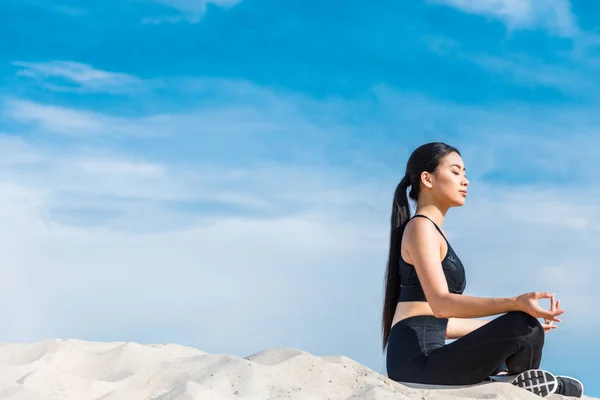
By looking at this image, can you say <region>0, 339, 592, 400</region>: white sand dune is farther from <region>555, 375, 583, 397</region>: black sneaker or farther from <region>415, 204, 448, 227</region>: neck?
<region>415, 204, 448, 227</region>: neck

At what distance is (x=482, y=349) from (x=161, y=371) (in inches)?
68.8

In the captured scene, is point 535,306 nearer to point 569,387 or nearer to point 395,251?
point 569,387

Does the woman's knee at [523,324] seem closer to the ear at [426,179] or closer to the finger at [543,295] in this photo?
the finger at [543,295]

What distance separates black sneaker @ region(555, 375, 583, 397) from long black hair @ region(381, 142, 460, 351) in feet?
3.52

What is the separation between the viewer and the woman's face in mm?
4762

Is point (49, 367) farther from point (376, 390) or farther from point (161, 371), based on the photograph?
point (376, 390)

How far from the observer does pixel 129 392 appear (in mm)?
3717

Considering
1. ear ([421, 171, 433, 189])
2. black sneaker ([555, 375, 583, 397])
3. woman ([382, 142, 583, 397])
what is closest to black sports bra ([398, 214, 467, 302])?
woman ([382, 142, 583, 397])

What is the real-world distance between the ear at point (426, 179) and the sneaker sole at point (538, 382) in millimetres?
1233

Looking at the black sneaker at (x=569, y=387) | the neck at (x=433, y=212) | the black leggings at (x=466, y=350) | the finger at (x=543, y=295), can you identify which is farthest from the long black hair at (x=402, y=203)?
the black sneaker at (x=569, y=387)

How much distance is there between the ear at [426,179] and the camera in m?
4.79

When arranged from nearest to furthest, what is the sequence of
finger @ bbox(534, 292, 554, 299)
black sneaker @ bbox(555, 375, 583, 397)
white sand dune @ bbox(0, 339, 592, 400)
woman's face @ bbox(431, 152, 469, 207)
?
1. white sand dune @ bbox(0, 339, 592, 400)
2. finger @ bbox(534, 292, 554, 299)
3. black sneaker @ bbox(555, 375, 583, 397)
4. woman's face @ bbox(431, 152, 469, 207)

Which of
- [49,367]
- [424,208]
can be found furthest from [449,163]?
[49,367]

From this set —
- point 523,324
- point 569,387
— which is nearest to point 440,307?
point 523,324
